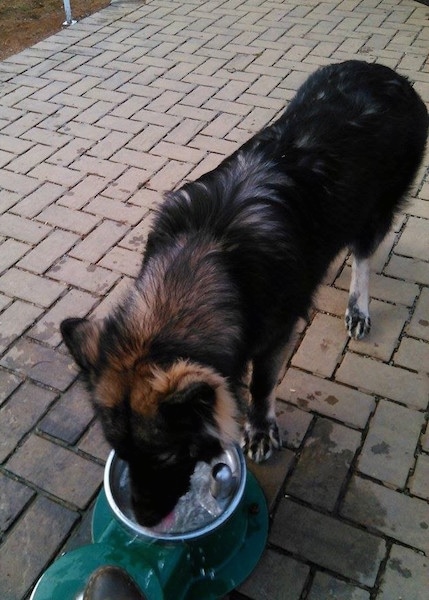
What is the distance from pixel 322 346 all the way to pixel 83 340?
1820 mm

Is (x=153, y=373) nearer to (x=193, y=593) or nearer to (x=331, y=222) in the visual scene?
(x=193, y=593)

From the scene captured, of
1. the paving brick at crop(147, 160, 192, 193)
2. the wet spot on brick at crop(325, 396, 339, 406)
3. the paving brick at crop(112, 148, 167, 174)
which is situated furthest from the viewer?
the paving brick at crop(112, 148, 167, 174)

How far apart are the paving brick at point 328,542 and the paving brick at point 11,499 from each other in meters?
1.27

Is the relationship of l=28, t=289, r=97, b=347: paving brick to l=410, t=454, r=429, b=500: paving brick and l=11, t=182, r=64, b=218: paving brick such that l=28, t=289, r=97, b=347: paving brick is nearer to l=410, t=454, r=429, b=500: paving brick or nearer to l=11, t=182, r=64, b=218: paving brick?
l=11, t=182, r=64, b=218: paving brick

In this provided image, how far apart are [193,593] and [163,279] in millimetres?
1360

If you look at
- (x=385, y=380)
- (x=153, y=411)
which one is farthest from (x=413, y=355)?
(x=153, y=411)

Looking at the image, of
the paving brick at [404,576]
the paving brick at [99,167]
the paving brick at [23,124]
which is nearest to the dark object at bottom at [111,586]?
the paving brick at [404,576]

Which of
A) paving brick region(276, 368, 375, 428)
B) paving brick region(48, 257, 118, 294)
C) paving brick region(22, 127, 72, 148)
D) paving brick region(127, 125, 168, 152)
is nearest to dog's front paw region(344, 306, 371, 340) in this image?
paving brick region(276, 368, 375, 428)

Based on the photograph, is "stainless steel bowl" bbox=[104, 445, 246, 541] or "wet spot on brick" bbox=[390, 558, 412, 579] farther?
"wet spot on brick" bbox=[390, 558, 412, 579]

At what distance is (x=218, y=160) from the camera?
4.75 m

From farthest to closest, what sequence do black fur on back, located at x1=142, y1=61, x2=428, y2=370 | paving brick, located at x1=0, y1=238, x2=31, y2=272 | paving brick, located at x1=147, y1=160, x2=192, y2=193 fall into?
paving brick, located at x1=147, y1=160, x2=192, y2=193, paving brick, located at x1=0, y1=238, x2=31, y2=272, black fur on back, located at x1=142, y1=61, x2=428, y2=370

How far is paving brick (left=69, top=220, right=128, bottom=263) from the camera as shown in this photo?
400cm

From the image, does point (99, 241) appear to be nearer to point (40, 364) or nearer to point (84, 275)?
point (84, 275)

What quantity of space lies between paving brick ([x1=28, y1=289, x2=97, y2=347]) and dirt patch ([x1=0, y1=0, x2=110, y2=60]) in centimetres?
463
